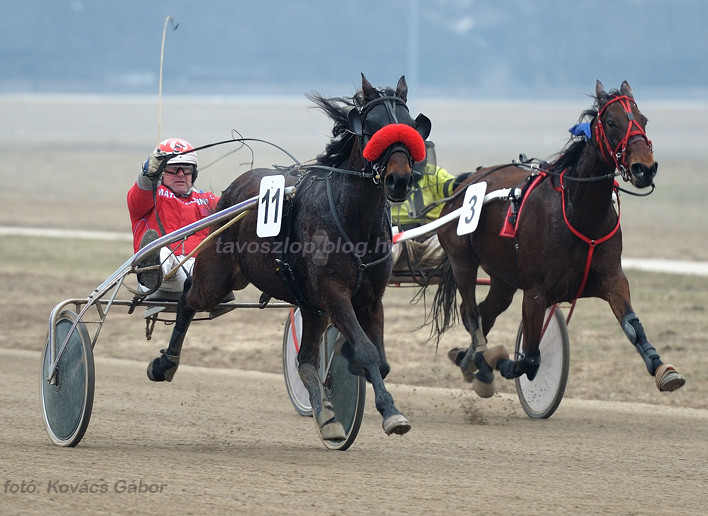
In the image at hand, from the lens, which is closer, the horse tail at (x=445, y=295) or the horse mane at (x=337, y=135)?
the horse mane at (x=337, y=135)

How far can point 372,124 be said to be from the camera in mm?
4961

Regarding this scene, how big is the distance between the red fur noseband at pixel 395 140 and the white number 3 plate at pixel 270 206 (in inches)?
28.7

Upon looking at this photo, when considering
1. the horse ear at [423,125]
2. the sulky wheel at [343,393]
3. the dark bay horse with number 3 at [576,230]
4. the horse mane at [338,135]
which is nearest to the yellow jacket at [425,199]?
the dark bay horse with number 3 at [576,230]

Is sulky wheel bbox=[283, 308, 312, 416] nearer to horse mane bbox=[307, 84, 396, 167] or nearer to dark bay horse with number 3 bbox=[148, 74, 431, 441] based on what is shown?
dark bay horse with number 3 bbox=[148, 74, 431, 441]

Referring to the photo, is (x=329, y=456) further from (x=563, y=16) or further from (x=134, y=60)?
(x=563, y=16)

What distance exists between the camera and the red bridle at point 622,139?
18.8 feet

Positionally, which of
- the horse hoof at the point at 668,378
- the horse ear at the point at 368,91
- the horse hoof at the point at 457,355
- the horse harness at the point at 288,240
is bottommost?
the horse hoof at the point at 457,355

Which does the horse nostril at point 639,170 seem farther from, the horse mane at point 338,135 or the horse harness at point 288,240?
the horse mane at point 338,135

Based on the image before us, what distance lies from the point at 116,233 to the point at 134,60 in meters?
57.5

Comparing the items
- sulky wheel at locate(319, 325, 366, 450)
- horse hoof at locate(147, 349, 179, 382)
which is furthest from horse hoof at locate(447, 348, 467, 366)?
horse hoof at locate(147, 349, 179, 382)

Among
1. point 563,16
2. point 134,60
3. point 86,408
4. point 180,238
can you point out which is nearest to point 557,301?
point 180,238

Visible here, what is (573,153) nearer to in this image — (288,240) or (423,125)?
(423,125)

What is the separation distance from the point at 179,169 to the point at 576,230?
2230 mm

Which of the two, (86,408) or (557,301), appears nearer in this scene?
(86,408)
